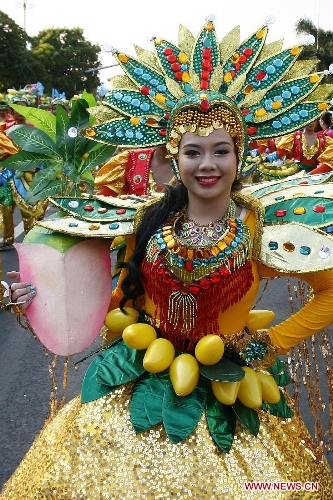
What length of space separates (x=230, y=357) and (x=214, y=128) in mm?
730

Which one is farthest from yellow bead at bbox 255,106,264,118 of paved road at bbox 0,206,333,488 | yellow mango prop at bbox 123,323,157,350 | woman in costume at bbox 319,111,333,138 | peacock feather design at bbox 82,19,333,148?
woman in costume at bbox 319,111,333,138

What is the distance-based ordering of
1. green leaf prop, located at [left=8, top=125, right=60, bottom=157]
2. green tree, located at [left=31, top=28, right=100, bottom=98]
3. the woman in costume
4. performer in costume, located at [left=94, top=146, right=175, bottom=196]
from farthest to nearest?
green tree, located at [left=31, top=28, right=100, bottom=98]
the woman in costume
performer in costume, located at [left=94, top=146, right=175, bottom=196]
green leaf prop, located at [left=8, top=125, right=60, bottom=157]

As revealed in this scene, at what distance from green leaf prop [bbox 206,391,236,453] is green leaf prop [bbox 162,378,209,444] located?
29 millimetres

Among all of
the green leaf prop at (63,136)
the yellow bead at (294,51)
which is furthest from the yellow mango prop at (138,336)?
the yellow bead at (294,51)

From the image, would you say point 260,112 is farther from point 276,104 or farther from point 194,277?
point 194,277

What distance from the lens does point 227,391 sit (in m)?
1.74

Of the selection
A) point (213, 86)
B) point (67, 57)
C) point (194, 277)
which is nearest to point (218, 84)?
point (213, 86)

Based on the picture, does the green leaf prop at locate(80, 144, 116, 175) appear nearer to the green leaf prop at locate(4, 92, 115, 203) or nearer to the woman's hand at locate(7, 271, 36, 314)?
the green leaf prop at locate(4, 92, 115, 203)

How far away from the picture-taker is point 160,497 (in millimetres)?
1648

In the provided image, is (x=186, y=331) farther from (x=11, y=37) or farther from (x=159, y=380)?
(x=11, y=37)

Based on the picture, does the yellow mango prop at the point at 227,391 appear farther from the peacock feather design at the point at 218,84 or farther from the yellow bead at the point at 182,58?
the yellow bead at the point at 182,58

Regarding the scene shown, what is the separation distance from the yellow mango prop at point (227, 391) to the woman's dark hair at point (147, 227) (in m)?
0.44

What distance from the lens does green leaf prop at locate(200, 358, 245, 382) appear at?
5.61ft

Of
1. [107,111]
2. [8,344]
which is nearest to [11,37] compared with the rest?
[8,344]
